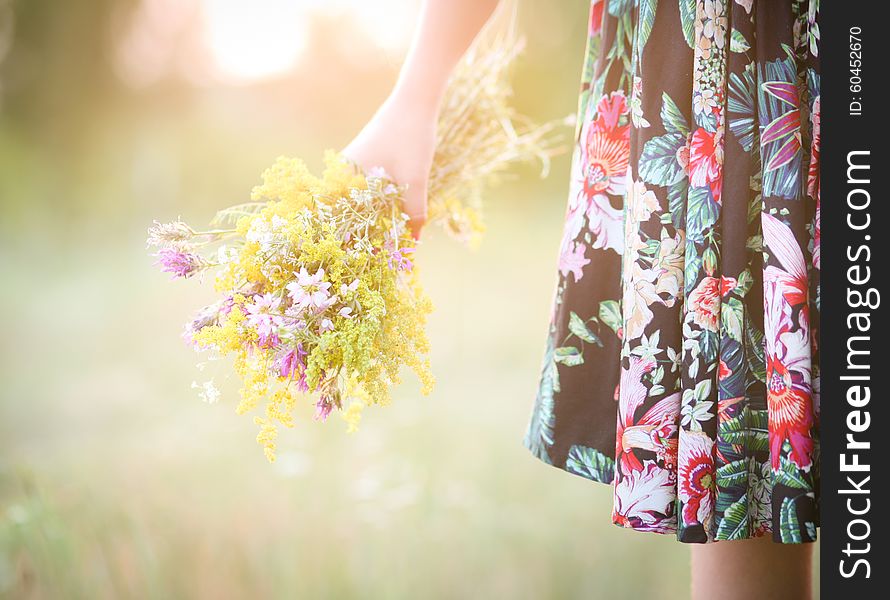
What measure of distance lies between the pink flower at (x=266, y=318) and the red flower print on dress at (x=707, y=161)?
0.45 m

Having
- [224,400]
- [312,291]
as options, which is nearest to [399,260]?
[312,291]

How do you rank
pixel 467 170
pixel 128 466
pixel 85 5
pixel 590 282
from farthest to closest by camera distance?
1. pixel 85 5
2. pixel 128 466
3. pixel 467 170
4. pixel 590 282

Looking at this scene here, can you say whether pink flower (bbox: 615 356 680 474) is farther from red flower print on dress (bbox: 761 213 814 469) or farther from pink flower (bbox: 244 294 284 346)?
pink flower (bbox: 244 294 284 346)

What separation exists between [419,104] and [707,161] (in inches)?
13.8

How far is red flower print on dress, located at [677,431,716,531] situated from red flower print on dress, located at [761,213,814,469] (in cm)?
6

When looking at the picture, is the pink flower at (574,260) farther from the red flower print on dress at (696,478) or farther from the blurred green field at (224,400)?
the blurred green field at (224,400)

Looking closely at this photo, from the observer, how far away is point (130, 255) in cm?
268

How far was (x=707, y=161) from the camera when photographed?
0.70m

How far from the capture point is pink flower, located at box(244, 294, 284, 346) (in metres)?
0.71

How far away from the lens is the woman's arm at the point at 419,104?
0.85 metres

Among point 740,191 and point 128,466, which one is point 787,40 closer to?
point 740,191

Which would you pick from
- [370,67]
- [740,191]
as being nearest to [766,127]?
[740,191]

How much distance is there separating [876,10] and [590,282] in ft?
1.26

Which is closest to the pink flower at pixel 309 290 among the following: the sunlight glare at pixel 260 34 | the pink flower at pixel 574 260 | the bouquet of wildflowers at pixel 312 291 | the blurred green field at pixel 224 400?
the bouquet of wildflowers at pixel 312 291
